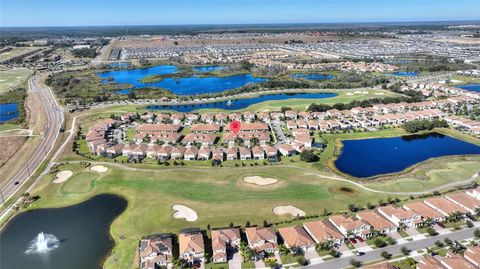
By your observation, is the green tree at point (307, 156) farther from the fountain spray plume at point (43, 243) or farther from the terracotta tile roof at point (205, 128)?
the fountain spray plume at point (43, 243)

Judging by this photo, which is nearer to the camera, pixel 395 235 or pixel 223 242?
pixel 223 242

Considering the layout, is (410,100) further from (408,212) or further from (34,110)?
(34,110)

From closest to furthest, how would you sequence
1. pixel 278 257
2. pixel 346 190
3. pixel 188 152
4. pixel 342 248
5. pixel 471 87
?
pixel 278 257, pixel 342 248, pixel 346 190, pixel 188 152, pixel 471 87

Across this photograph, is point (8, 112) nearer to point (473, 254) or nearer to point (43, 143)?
point (43, 143)

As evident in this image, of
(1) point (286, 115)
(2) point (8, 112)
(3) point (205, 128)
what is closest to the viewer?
(3) point (205, 128)

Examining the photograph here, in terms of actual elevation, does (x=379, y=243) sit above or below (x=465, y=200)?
below

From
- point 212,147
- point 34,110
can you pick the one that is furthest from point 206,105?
point 34,110

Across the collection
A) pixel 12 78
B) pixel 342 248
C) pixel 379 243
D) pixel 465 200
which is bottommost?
pixel 342 248

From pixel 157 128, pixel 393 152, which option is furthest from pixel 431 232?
pixel 157 128

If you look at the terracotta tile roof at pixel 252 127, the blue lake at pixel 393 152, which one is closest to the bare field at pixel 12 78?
the terracotta tile roof at pixel 252 127
